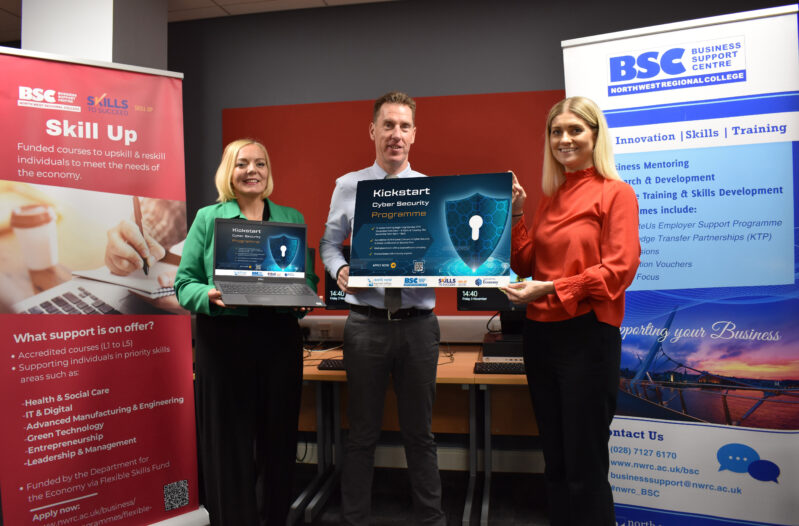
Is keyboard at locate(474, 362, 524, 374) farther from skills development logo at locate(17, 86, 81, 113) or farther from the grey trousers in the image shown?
skills development logo at locate(17, 86, 81, 113)

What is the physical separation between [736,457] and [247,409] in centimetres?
204

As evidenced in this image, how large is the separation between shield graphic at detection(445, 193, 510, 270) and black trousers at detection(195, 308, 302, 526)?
773mm

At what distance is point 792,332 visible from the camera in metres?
2.03

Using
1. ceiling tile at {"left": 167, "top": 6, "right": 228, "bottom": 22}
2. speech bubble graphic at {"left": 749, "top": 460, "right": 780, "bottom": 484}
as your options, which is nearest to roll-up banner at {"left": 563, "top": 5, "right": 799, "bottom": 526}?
speech bubble graphic at {"left": 749, "top": 460, "right": 780, "bottom": 484}

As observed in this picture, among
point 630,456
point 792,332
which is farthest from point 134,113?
point 792,332

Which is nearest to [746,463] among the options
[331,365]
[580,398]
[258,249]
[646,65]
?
[580,398]

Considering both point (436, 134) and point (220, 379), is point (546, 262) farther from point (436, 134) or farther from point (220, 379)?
point (436, 134)

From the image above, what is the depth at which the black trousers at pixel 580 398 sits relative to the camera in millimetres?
1559

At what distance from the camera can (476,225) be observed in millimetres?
1758

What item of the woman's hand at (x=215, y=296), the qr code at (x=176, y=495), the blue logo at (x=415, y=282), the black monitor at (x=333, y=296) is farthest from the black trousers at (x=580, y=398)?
the qr code at (x=176, y=495)

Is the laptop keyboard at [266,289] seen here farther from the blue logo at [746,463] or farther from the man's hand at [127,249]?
the blue logo at [746,463]

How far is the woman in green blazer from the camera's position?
75.4 inches

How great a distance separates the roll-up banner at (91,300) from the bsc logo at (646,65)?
212cm

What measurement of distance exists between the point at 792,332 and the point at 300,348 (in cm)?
203
